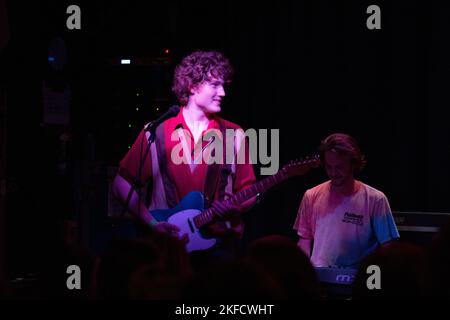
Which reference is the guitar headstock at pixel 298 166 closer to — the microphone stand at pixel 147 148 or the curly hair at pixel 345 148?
the curly hair at pixel 345 148

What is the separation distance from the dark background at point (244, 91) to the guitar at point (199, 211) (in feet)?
2.26

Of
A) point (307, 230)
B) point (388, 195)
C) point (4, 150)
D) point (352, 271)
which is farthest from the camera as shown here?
point (4, 150)

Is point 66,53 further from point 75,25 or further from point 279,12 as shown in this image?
point 279,12

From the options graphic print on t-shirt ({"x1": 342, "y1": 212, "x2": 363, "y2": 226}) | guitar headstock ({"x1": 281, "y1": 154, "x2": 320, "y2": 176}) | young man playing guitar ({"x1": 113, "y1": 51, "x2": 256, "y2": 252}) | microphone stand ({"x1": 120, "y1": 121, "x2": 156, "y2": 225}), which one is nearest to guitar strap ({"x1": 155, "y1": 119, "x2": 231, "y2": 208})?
young man playing guitar ({"x1": 113, "y1": 51, "x2": 256, "y2": 252})

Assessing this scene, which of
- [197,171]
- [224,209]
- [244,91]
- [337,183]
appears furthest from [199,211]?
[244,91]

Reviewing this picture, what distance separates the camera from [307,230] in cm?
458

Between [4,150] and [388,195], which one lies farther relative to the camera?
[4,150]

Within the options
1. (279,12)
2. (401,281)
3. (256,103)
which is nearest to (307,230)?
(256,103)

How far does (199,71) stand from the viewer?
Result: 15.2ft

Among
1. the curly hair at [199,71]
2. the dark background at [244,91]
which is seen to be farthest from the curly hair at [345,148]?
the curly hair at [199,71]

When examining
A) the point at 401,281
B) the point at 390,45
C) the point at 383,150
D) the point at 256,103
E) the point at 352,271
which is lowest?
the point at 352,271

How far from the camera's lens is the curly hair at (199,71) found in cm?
462

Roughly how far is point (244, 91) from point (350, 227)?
1417 mm

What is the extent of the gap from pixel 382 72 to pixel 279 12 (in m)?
0.86
